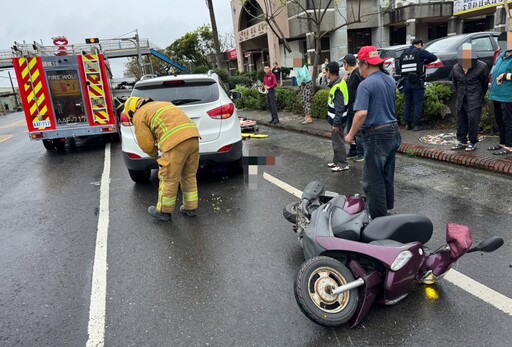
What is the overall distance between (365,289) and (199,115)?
397cm

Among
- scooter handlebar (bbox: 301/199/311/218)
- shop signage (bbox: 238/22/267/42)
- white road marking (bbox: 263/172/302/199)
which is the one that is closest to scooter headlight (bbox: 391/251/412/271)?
scooter handlebar (bbox: 301/199/311/218)

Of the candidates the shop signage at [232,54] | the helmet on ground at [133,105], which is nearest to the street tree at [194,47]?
the shop signage at [232,54]

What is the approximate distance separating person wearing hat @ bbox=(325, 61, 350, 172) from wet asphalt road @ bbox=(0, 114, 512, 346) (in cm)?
24

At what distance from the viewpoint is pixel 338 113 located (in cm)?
623

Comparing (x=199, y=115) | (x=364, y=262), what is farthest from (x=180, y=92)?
(x=364, y=262)

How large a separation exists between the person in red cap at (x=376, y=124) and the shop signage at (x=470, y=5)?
23.5m

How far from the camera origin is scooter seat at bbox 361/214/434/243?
112 inches

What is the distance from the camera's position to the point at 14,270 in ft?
12.9

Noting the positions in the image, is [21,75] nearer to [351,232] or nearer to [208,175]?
[208,175]

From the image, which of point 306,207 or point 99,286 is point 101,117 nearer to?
point 99,286

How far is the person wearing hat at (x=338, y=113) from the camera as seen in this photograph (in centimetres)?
617

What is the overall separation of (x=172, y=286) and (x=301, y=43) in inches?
1114

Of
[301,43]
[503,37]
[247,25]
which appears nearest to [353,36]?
[301,43]

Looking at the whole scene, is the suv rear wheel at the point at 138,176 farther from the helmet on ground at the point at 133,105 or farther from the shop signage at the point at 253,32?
the shop signage at the point at 253,32
